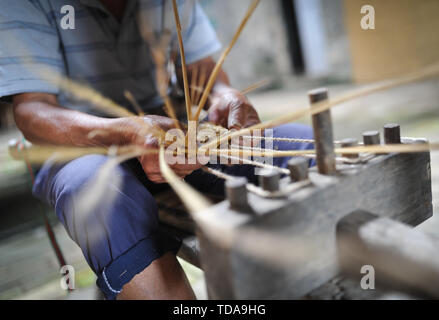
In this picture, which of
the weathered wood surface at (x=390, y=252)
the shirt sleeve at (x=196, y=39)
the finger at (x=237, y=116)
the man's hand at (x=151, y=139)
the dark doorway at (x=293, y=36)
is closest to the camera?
the weathered wood surface at (x=390, y=252)

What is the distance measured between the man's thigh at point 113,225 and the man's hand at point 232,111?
46 cm

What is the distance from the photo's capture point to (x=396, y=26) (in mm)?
5148

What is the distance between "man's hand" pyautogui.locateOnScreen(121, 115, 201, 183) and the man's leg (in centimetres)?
13

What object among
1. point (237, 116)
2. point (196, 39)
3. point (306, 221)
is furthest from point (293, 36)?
point (306, 221)

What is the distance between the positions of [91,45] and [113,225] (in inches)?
39.7

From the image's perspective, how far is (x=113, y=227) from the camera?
42.9 inches

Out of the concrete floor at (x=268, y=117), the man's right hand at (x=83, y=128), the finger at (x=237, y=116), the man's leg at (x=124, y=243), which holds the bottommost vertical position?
the concrete floor at (x=268, y=117)

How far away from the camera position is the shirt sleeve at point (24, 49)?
1.41 m

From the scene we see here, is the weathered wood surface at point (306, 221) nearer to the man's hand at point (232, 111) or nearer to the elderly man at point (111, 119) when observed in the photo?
the elderly man at point (111, 119)

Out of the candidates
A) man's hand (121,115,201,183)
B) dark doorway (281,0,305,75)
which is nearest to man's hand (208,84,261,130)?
man's hand (121,115,201,183)

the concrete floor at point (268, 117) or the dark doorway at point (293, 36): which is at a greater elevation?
the dark doorway at point (293, 36)

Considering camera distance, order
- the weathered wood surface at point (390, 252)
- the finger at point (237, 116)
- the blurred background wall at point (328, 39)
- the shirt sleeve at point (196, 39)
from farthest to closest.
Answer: the blurred background wall at point (328, 39) → the shirt sleeve at point (196, 39) → the finger at point (237, 116) → the weathered wood surface at point (390, 252)

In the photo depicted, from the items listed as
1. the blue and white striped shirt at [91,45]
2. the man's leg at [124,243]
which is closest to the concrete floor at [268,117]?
the man's leg at [124,243]

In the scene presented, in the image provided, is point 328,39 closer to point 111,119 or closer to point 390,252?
point 111,119
